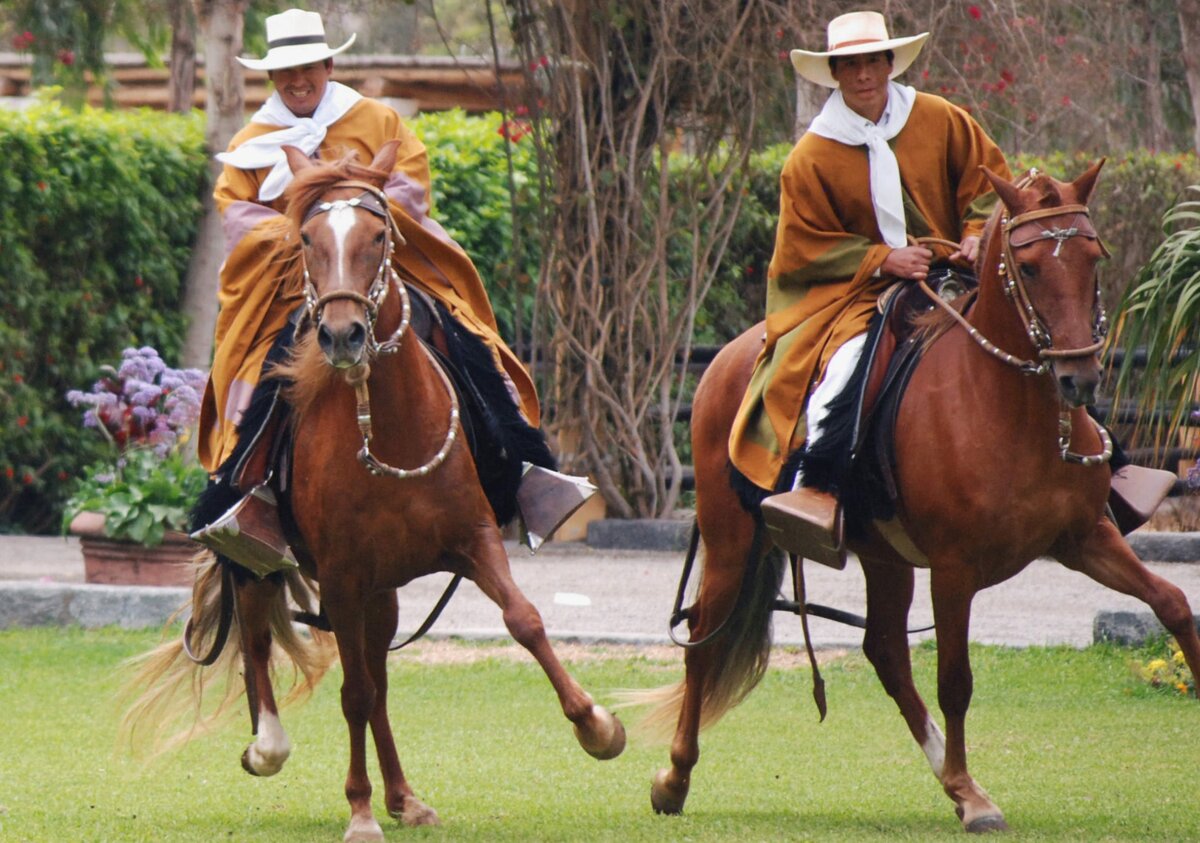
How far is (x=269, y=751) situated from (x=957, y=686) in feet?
8.65

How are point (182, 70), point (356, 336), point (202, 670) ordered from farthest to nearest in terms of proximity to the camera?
point (182, 70)
point (202, 670)
point (356, 336)

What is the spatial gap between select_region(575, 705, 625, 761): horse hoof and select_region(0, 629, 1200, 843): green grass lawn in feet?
1.15

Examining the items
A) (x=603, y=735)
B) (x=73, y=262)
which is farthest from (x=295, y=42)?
(x=73, y=262)

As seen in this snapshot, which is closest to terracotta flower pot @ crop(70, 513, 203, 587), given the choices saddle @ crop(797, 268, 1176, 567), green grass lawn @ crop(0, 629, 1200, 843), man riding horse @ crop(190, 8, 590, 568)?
green grass lawn @ crop(0, 629, 1200, 843)

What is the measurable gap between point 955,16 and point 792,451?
8311 mm

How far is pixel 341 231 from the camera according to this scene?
605cm

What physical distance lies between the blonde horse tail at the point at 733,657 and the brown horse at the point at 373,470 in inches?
48.5

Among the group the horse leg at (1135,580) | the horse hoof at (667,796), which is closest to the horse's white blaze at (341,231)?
the horse hoof at (667,796)

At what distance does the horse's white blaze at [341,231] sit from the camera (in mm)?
5949

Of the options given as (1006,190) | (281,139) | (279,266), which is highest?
(1006,190)

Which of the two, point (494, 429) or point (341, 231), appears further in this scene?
point (494, 429)

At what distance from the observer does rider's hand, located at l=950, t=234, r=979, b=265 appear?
6715 millimetres

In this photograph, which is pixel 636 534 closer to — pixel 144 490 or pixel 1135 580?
pixel 144 490

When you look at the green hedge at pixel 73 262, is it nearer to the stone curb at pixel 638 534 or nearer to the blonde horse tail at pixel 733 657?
the stone curb at pixel 638 534
